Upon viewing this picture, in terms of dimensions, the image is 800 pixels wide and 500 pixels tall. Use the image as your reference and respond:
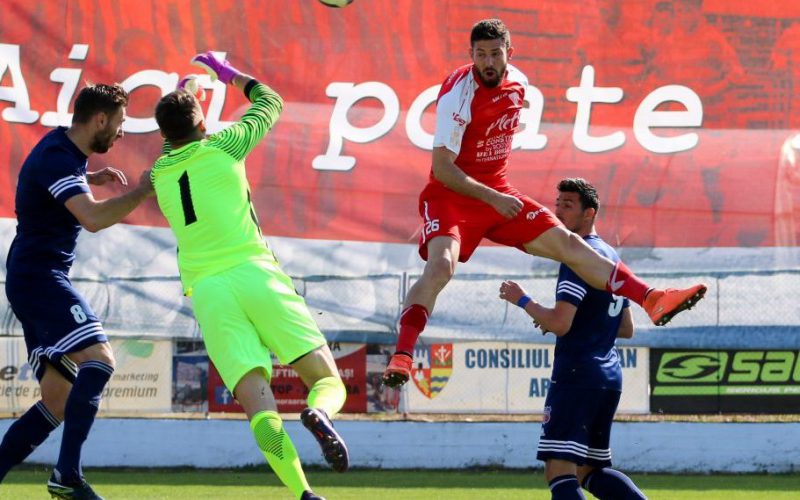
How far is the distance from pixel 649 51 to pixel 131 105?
5.26 m

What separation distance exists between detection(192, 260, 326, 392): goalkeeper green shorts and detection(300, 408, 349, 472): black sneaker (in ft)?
1.43

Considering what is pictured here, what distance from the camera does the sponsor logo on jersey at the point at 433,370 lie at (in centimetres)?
1251

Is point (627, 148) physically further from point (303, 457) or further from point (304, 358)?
point (304, 358)

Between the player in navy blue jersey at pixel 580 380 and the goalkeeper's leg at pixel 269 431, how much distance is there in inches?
64.5

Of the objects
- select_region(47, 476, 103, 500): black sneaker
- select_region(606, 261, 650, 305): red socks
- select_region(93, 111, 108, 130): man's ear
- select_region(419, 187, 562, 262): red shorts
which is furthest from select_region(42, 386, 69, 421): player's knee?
select_region(606, 261, 650, 305): red socks

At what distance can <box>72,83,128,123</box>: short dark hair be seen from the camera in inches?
295

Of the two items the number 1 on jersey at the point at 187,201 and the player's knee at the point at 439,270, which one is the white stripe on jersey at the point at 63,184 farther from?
the player's knee at the point at 439,270

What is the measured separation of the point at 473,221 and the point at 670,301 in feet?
4.07

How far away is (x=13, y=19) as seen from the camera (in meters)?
12.8

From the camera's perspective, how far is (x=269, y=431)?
5.78 metres

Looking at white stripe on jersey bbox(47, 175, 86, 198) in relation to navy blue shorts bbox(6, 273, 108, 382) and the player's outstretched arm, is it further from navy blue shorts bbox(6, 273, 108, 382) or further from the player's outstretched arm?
the player's outstretched arm

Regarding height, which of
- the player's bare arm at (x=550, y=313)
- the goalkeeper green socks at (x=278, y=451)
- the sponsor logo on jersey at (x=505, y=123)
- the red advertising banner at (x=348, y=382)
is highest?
the sponsor logo on jersey at (x=505, y=123)

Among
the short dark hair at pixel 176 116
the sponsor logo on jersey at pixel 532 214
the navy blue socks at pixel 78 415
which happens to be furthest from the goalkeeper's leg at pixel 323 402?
the navy blue socks at pixel 78 415

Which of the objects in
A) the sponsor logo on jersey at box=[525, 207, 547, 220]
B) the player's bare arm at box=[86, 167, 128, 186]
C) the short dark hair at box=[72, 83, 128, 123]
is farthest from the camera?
the player's bare arm at box=[86, 167, 128, 186]
